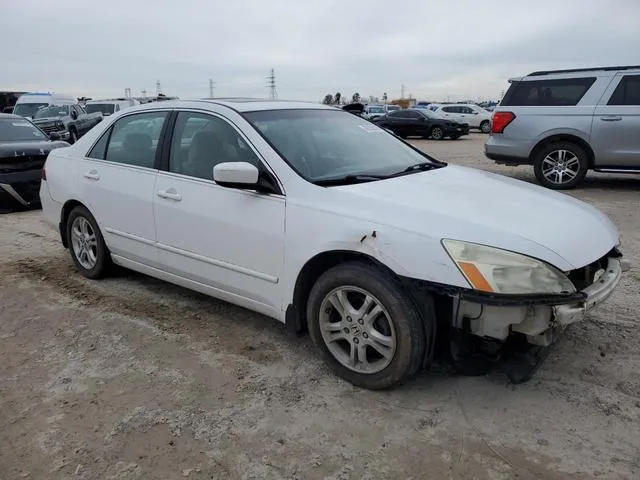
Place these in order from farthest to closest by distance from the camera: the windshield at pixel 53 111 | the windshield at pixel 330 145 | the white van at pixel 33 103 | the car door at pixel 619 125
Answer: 1. the white van at pixel 33 103
2. the windshield at pixel 53 111
3. the car door at pixel 619 125
4. the windshield at pixel 330 145

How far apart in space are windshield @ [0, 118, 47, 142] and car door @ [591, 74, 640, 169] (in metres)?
9.12

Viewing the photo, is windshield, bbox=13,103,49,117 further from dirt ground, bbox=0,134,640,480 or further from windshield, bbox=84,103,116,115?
dirt ground, bbox=0,134,640,480

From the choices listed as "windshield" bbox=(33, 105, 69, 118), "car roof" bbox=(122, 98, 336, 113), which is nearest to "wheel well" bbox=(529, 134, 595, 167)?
"car roof" bbox=(122, 98, 336, 113)

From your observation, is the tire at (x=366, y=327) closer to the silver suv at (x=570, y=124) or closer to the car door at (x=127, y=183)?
the car door at (x=127, y=183)

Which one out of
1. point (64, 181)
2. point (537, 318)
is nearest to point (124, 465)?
point (537, 318)

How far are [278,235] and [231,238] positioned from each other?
0.40 m

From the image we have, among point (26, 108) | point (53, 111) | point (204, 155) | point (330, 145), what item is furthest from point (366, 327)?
point (26, 108)

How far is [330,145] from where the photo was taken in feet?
12.7

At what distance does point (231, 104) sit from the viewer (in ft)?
13.1

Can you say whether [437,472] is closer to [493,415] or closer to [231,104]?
[493,415]

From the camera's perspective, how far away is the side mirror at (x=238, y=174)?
333cm

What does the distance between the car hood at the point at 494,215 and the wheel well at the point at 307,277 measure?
0.94ft

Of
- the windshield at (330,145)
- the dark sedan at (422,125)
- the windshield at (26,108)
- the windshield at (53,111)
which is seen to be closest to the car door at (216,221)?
the windshield at (330,145)

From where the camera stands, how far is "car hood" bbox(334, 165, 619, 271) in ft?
9.12
